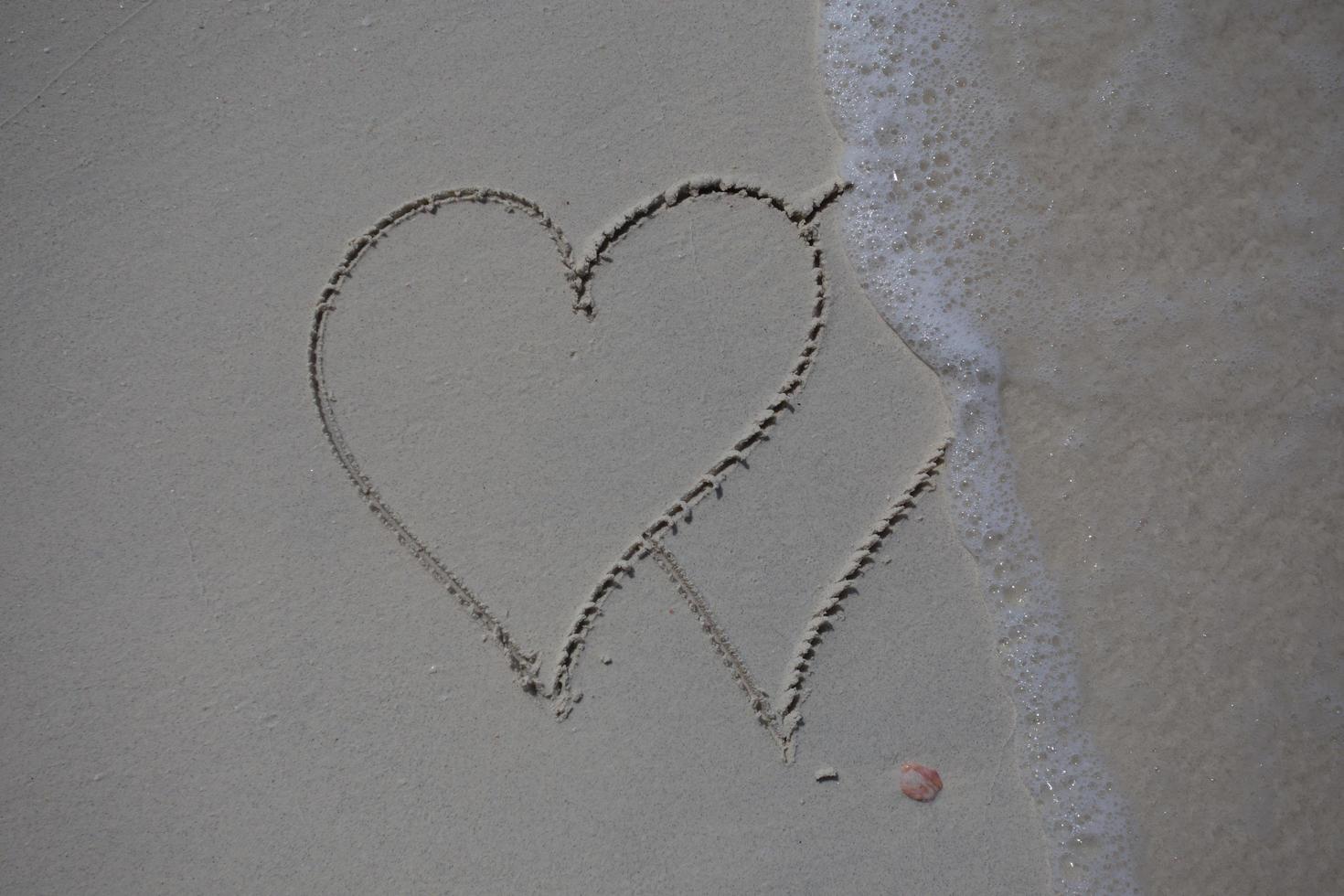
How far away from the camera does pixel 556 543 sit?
7.23 ft

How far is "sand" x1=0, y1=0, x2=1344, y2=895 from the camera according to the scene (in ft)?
6.98

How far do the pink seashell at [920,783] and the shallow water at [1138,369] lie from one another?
250 mm

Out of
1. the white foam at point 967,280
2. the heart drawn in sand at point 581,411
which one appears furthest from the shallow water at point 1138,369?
the heart drawn in sand at point 581,411

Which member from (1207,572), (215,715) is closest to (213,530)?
(215,715)

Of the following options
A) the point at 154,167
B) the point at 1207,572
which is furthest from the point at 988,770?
the point at 154,167

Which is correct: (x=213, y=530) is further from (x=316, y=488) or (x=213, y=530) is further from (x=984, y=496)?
(x=984, y=496)

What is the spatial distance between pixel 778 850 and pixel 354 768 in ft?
3.41

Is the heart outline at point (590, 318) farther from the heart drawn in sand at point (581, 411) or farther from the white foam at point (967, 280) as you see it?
the white foam at point (967, 280)

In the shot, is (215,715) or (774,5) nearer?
(215,715)

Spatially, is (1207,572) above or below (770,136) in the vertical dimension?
below

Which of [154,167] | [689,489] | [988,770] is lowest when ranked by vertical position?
[988,770]

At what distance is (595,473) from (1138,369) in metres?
1.42

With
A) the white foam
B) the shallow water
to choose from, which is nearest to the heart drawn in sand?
the white foam

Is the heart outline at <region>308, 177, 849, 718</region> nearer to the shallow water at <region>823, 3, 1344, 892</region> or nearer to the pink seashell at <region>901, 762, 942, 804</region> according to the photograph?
the shallow water at <region>823, 3, 1344, 892</region>
